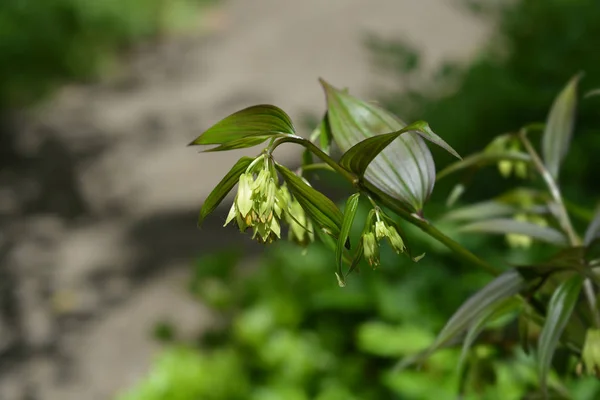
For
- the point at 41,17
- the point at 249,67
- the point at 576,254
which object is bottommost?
the point at 576,254

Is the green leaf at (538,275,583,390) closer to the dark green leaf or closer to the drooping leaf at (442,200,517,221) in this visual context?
the dark green leaf

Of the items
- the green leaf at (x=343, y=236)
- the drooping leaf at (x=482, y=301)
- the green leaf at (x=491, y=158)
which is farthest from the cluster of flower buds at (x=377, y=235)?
the green leaf at (x=491, y=158)

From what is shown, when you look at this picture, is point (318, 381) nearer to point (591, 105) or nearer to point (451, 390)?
point (451, 390)

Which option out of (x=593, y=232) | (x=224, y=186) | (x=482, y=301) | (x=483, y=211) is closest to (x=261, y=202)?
(x=224, y=186)

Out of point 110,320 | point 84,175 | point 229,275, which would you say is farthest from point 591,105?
point 84,175

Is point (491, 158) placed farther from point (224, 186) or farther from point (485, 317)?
point (224, 186)

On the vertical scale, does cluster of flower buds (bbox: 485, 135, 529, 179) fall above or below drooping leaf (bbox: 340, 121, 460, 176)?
below

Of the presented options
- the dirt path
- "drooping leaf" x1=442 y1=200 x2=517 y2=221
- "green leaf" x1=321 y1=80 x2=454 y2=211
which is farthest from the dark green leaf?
the dirt path
